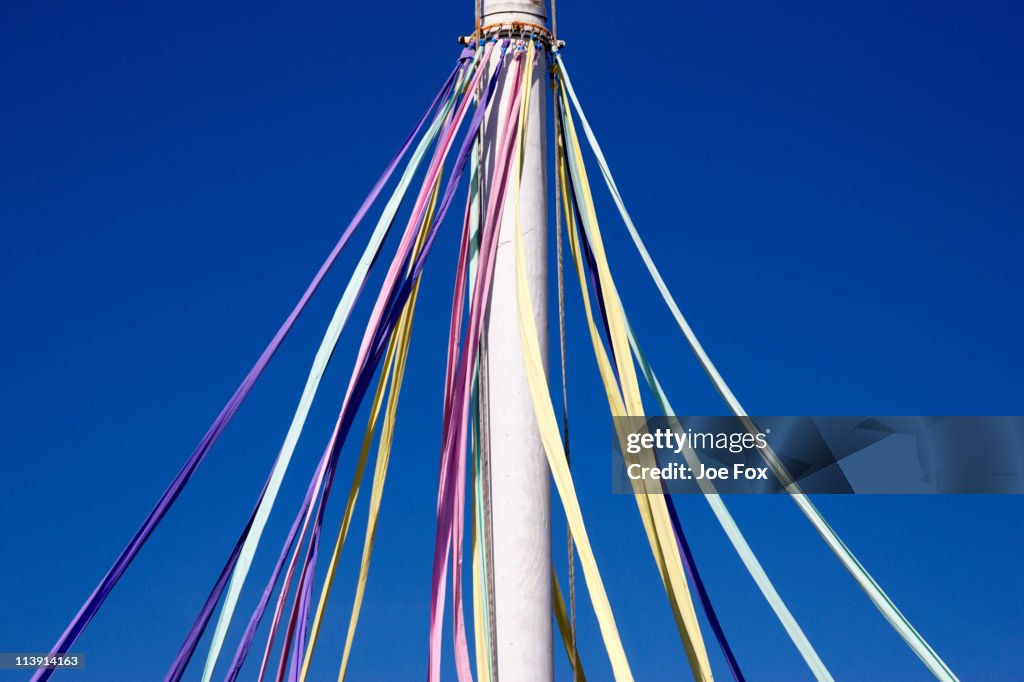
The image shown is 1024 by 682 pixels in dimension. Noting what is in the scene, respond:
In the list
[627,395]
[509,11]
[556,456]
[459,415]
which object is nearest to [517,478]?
[556,456]

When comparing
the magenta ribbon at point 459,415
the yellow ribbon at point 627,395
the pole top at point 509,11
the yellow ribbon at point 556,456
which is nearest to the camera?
the yellow ribbon at point 556,456

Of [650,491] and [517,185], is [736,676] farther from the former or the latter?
[517,185]

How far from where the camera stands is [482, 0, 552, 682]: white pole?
707 cm

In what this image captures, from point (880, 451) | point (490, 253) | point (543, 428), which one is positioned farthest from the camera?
point (880, 451)

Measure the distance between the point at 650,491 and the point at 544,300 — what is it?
44.4 inches

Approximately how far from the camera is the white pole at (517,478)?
7070 millimetres

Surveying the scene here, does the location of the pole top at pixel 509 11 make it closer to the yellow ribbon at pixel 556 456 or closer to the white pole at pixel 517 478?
the yellow ribbon at pixel 556 456

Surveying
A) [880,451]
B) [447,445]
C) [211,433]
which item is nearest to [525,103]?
[447,445]

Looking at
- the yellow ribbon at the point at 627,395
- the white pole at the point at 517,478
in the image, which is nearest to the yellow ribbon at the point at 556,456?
the white pole at the point at 517,478

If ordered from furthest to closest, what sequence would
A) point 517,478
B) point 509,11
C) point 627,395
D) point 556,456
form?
point 509,11, point 627,395, point 517,478, point 556,456

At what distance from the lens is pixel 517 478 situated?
720 cm

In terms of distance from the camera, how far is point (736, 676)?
803cm

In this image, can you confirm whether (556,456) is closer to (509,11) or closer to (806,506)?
(806,506)

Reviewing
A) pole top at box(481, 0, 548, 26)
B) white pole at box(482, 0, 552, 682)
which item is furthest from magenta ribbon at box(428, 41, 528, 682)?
pole top at box(481, 0, 548, 26)
